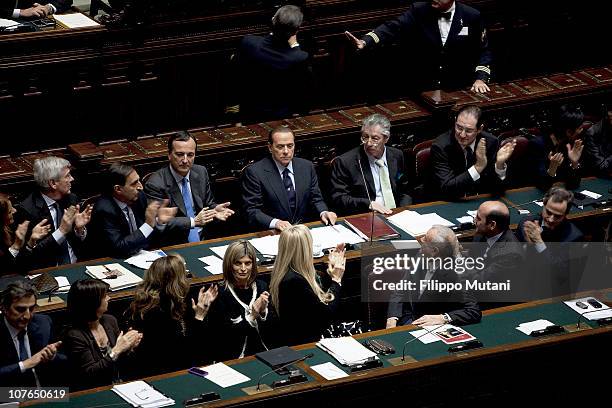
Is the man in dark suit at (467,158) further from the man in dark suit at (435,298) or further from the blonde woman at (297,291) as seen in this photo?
the blonde woman at (297,291)

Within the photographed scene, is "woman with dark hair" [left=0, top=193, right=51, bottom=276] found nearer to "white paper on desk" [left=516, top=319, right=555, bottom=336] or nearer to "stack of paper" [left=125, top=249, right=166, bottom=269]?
"stack of paper" [left=125, top=249, right=166, bottom=269]

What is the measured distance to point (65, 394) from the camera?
6980 millimetres

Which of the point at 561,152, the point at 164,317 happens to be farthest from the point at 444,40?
the point at 164,317

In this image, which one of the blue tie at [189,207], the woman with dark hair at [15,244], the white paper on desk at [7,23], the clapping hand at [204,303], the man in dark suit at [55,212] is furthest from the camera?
the white paper on desk at [7,23]

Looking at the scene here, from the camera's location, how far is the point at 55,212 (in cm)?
845

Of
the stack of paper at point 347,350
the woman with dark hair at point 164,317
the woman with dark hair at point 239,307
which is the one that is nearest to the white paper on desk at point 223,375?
the woman with dark hair at point 164,317

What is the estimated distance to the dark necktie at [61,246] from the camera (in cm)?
845

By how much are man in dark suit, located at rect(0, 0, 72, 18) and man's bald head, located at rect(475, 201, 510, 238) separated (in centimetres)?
391

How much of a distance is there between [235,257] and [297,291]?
0.42 meters

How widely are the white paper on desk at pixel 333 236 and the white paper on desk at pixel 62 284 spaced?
5.24 ft

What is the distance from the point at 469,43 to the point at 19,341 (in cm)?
476

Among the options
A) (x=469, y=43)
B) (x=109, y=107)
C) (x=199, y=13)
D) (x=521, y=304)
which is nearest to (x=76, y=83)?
(x=109, y=107)

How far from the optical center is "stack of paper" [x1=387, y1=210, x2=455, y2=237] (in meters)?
8.98

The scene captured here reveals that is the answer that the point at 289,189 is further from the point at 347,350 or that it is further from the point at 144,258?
the point at 347,350
